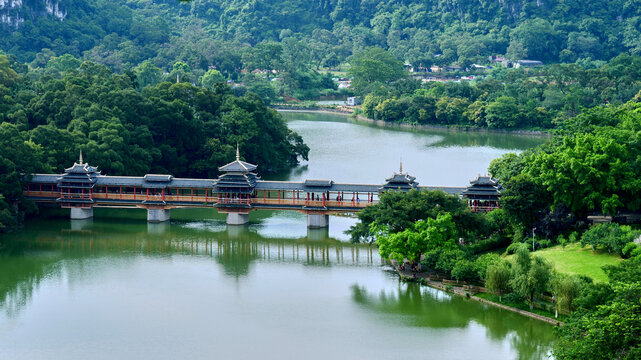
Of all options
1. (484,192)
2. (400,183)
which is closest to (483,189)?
(484,192)

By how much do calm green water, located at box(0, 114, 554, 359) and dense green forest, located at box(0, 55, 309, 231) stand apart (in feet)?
12.0

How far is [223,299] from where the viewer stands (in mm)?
36344

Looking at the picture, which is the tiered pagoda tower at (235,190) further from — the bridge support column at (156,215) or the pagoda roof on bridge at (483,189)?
the pagoda roof on bridge at (483,189)

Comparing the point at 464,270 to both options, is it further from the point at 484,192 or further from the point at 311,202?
the point at 311,202

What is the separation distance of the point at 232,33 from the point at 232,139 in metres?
81.0

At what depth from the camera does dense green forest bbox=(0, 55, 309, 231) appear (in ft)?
168

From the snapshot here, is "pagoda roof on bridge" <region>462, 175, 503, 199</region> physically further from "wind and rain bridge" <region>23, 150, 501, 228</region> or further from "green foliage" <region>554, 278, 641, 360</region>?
"green foliage" <region>554, 278, 641, 360</region>

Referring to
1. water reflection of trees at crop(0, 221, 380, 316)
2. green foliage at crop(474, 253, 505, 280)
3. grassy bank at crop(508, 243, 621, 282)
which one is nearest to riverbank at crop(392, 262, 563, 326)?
green foliage at crop(474, 253, 505, 280)

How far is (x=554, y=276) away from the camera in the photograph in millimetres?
33750

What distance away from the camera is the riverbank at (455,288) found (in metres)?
33.5

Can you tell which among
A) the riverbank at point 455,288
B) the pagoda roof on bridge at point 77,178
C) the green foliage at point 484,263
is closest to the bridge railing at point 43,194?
the pagoda roof on bridge at point 77,178

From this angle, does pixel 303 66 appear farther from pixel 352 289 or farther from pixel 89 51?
pixel 352 289

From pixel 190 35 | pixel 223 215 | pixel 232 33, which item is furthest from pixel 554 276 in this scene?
pixel 232 33

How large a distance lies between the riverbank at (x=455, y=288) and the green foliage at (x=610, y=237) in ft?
16.2
